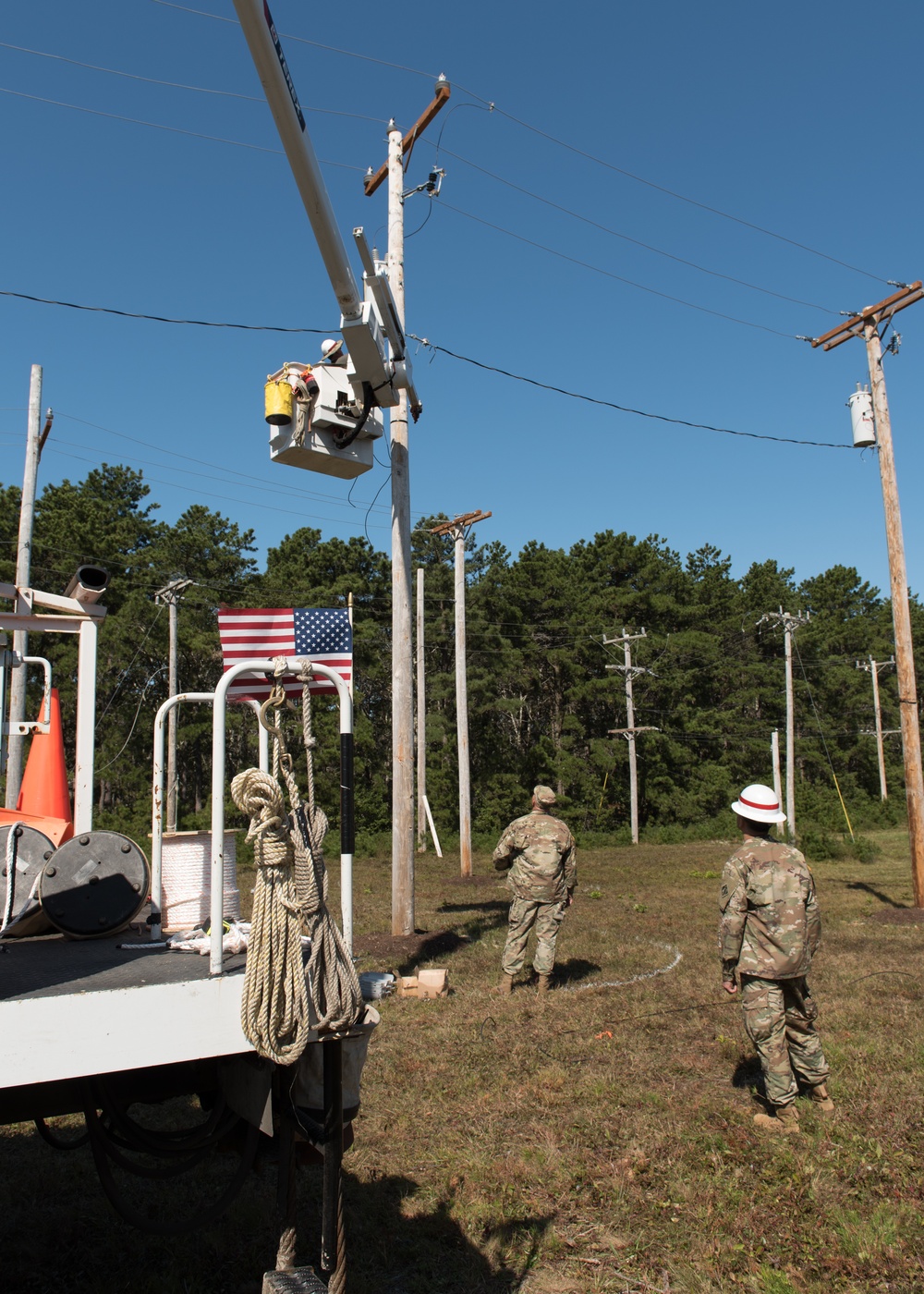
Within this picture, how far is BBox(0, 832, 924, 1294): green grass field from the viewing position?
4109 mm

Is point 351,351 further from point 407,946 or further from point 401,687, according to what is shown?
point 407,946

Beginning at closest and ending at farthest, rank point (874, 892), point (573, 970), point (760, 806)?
point (760, 806) → point (573, 970) → point (874, 892)

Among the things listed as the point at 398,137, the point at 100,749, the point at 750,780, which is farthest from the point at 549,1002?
the point at 750,780

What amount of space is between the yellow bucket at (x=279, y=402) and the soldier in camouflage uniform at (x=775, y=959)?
196 inches

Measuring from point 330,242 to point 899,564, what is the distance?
11.0 m

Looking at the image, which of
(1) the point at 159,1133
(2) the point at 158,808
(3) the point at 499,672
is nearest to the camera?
(1) the point at 159,1133

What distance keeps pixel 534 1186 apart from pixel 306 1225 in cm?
117

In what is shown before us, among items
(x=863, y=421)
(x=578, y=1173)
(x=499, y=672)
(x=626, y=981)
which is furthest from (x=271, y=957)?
(x=499, y=672)

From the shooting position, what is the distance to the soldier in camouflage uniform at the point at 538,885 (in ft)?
29.4

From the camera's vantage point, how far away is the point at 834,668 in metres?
57.9

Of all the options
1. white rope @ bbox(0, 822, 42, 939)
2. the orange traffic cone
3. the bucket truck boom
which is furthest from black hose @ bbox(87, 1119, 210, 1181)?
the bucket truck boom

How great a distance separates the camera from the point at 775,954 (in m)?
5.64

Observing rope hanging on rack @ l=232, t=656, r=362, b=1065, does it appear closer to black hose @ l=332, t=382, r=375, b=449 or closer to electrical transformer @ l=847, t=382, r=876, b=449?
black hose @ l=332, t=382, r=375, b=449

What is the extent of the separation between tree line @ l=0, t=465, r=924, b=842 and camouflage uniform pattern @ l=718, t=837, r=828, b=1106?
27.5m
